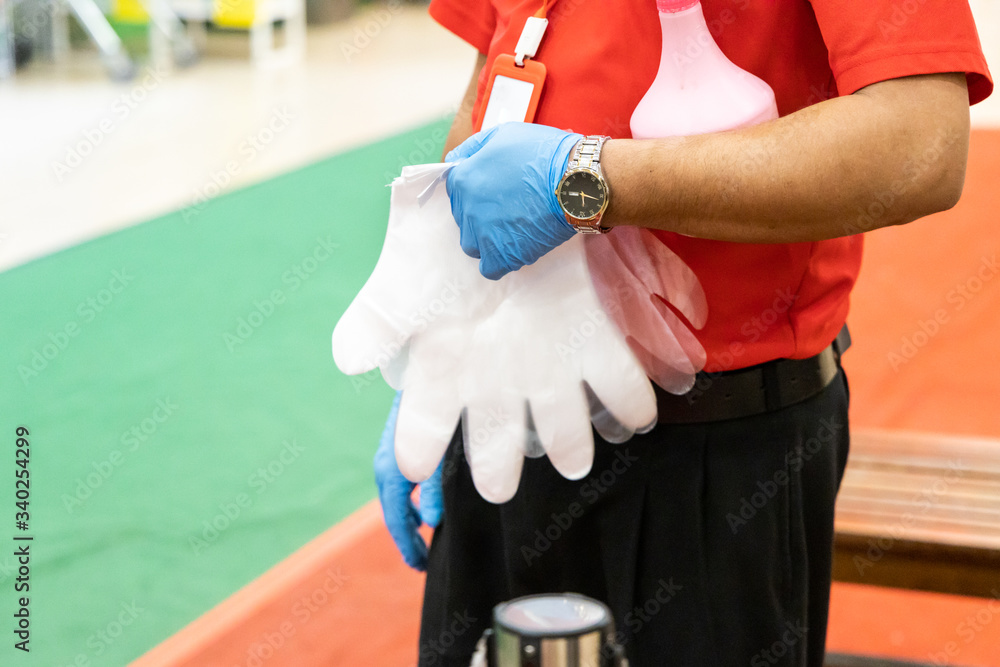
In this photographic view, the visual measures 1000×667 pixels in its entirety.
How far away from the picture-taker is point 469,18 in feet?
3.60

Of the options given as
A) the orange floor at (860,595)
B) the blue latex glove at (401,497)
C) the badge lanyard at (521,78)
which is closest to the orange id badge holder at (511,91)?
the badge lanyard at (521,78)

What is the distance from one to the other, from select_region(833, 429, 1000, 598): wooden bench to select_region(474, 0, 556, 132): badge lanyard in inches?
41.0

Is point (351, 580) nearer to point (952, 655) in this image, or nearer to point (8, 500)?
point (8, 500)

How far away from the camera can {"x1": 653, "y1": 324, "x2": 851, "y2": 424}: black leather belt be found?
95 centimetres

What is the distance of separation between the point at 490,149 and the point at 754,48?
0.25 metres

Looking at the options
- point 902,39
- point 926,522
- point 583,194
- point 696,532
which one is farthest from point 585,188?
point 926,522

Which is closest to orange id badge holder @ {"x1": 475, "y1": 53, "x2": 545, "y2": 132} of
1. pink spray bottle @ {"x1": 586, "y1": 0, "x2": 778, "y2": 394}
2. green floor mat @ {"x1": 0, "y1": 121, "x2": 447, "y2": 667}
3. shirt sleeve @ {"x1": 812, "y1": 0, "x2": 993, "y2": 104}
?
pink spray bottle @ {"x1": 586, "y1": 0, "x2": 778, "y2": 394}

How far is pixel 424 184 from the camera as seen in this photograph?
895mm

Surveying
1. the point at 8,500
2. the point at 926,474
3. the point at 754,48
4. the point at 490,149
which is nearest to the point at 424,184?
the point at 490,149

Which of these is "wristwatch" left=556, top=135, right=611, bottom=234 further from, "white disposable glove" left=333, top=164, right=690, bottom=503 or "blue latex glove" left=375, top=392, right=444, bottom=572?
"blue latex glove" left=375, top=392, right=444, bottom=572

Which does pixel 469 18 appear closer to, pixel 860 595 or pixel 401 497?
pixel 401 497

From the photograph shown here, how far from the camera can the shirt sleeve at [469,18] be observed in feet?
3.55

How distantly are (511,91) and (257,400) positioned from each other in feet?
7.08

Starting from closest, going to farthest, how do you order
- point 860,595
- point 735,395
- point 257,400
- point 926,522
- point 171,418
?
1. point 735,395
2. point 926,522
3. point 860,595
4. point 171,418
5. point 257,400
